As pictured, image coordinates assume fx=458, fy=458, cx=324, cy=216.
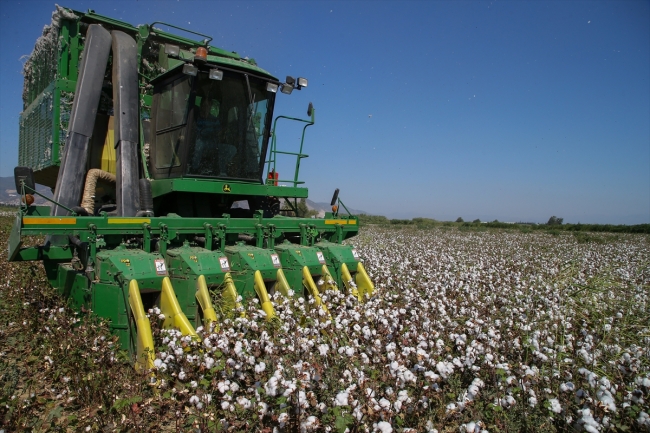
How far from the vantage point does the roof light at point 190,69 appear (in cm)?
709

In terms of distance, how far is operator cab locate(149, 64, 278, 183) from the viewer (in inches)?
297

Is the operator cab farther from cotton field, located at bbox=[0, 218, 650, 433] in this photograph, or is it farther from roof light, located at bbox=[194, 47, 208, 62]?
cotton field, located at bbox=[0, 218, 650, 433]

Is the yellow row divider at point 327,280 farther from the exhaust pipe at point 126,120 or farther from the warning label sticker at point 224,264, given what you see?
the exhaust pipe at point 126,120

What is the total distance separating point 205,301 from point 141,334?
867 millimetres

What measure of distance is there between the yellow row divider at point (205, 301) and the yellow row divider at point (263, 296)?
2.34ft

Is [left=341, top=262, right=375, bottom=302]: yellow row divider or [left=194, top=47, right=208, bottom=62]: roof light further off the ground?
[left=194, top=47, right=208, bottom=62]: roof light

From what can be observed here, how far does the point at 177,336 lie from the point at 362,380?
217 centimetres

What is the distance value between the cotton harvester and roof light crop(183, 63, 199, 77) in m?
0.01

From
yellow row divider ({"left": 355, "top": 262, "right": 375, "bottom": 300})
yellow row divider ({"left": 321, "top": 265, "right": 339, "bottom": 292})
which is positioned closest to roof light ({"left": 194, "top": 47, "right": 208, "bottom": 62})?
yellow row divider ({"left": 321, "top": 265, "right": 339, "bottom": 292})

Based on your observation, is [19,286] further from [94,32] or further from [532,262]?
[532,262]

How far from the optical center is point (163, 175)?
7914 mm

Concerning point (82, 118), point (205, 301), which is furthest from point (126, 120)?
point (205, 301)

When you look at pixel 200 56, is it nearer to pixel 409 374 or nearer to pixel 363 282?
pixel 363 282

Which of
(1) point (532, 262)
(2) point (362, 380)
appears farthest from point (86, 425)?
(1) point (532, 262)
